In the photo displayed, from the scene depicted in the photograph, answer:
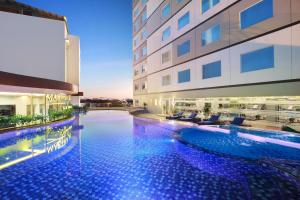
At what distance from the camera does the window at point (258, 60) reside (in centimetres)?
1165

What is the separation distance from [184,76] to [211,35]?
529 centimetres

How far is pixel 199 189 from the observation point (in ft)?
16.4

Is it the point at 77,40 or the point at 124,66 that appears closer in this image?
the point at 77,40

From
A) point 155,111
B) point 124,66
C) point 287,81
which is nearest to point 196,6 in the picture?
point 287,81

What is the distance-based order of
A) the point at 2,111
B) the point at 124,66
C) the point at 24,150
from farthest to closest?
the point at 124,66 < the point at 2,111 < the point at 24,150

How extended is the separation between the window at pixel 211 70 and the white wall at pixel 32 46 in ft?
53.2

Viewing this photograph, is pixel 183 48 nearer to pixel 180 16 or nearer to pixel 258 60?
pixel 180 16

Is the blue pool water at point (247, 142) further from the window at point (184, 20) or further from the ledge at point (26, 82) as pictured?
the window at point (184, 20)

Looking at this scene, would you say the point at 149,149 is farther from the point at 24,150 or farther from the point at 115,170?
the point at 24,150

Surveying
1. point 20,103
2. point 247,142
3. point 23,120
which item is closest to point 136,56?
point 20,103

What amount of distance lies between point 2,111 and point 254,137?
19.9m

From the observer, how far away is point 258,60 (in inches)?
487

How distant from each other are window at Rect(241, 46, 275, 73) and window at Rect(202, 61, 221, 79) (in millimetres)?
2377

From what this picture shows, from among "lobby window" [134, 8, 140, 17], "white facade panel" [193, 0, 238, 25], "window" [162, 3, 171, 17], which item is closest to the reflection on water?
"white facade panel" [193, 0, 238, 25]
